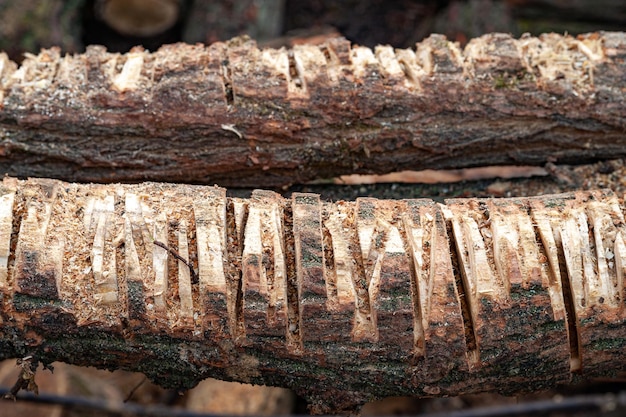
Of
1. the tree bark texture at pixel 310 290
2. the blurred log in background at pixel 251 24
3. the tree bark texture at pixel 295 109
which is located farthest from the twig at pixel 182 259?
the blurred log in background at pixel 251 24

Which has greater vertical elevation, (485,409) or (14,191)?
(14,191)

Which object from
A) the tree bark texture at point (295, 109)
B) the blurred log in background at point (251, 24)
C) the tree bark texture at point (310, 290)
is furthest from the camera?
the blurred log in background at point (251, 24)

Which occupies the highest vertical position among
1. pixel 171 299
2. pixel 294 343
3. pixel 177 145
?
pixel 177 145

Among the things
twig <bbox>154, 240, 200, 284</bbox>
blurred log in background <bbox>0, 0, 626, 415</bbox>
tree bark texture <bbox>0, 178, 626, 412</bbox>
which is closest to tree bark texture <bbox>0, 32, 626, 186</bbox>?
tree bark texture <bbox>0, 178, 626, 412</bbox>

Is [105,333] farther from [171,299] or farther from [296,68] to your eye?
[296,68]

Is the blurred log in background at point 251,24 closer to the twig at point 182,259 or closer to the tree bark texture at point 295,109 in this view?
the tree bark texture at point 295,109

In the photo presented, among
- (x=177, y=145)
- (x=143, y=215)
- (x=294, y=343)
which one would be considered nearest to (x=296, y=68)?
(x=177, y=145)
